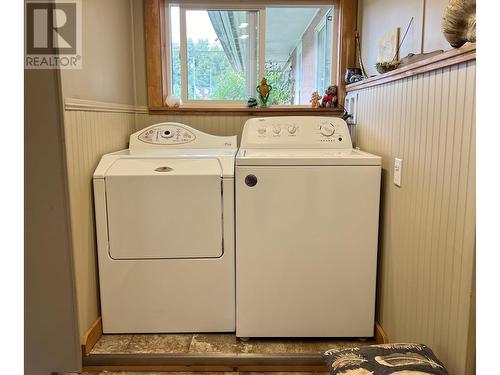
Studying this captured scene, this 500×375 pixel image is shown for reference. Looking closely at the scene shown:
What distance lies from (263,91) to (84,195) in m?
1.50

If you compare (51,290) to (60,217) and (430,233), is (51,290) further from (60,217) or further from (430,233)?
(430,233)

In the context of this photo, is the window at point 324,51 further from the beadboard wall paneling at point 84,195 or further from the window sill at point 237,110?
the beadboard wall paneling at point 84,195

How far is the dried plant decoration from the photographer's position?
3.59 feet

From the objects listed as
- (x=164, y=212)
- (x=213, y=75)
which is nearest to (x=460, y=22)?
(x=164, y=212)

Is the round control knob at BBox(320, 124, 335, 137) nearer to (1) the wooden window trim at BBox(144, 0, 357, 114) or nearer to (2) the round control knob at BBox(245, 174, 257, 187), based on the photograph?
(1) the wooden window trim at BBox(144, 0, 357, 114)

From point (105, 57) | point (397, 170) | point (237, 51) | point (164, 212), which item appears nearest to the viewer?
point (397, 170)

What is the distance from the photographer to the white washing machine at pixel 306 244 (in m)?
1.84

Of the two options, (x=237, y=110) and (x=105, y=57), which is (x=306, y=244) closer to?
(x=237, y=110)

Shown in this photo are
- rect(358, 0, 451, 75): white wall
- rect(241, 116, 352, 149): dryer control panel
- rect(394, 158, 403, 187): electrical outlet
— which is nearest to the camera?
rect(358, 0, 451, 75): white wall

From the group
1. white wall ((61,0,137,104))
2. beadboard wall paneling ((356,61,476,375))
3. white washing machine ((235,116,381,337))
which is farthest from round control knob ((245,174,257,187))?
white wall ((61,0,137,104))

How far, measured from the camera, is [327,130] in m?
2.30

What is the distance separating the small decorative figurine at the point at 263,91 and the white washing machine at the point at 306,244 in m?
1.03

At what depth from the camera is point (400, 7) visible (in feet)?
6.29

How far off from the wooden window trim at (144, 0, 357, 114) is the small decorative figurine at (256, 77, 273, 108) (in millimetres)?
63
